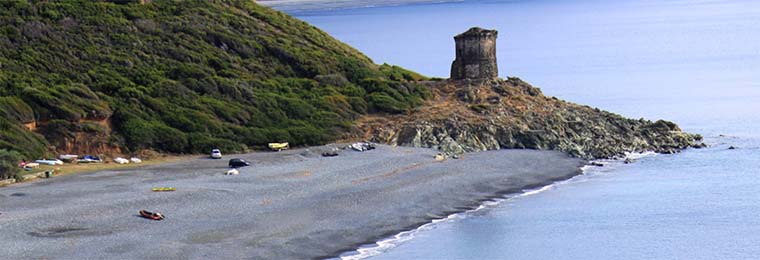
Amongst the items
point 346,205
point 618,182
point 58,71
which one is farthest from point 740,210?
point 58,71

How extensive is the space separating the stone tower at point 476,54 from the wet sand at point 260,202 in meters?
8.49

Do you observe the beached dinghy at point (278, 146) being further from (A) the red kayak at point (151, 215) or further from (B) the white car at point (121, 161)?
(A) the red kayak at point (151, 215)

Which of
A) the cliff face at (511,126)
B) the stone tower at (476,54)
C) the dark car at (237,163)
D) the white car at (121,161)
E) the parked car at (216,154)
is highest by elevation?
the stone tower at (476,54)

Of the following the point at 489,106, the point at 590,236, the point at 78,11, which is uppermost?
the point at 78,11

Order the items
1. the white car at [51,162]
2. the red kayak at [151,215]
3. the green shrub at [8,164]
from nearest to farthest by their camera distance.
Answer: the red kayak at [151,215], the green shrub at [8,164], the white car at [51,162]

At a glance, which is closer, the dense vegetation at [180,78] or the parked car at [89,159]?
the parked car at [89,159]

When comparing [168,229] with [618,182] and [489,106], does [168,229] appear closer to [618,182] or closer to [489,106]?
[618,182]

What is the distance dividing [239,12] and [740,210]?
106 feet

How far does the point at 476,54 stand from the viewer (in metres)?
62.8

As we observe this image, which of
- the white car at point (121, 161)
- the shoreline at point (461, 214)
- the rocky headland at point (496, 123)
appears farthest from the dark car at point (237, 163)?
the shoreline at point (461, 214)

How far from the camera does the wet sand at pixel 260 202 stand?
36.7m

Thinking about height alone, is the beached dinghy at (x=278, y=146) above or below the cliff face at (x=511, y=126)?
below

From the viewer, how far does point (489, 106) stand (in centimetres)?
6022

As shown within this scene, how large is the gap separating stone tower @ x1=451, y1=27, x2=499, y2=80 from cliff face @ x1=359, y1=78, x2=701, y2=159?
51cm
